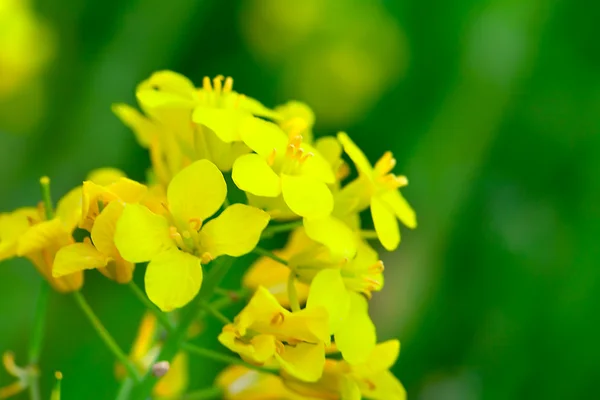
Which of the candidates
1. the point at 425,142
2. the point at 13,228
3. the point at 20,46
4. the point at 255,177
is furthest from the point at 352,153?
the point at 20,46

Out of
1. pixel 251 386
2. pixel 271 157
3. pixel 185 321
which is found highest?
pixel 271 157

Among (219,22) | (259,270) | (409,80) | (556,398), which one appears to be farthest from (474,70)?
(259,270)

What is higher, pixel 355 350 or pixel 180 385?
pixel 355 350

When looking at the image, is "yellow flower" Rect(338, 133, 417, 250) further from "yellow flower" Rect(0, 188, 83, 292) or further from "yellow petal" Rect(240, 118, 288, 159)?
"yellow flower" Rect(0, 188, 83, 292)

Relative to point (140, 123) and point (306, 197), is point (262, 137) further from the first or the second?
point (140, 123)

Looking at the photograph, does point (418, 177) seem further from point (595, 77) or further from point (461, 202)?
point (595, 77)

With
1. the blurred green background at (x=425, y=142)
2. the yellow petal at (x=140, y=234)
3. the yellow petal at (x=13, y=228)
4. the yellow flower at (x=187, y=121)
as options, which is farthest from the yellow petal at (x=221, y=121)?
the blurred green background at (x=425, y=142)

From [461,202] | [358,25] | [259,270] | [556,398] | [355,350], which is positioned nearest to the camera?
[355,350]

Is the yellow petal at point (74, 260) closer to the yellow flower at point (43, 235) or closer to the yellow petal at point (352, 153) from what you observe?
the yellow flower at point (43, 235)
